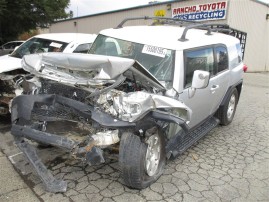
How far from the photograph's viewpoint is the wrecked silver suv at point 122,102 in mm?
3371

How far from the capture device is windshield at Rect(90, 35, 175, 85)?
4152 millimetres

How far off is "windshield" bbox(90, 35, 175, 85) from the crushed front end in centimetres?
40

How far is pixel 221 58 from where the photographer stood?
17.8 feet

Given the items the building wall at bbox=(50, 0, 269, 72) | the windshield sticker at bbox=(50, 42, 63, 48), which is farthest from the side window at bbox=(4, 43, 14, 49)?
the windshield sticker at bbox=(50, 42, 63, 48)

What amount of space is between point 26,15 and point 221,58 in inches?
544

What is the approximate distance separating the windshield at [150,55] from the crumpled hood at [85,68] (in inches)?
17.8

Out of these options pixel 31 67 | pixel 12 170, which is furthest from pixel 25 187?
pixel 31 67

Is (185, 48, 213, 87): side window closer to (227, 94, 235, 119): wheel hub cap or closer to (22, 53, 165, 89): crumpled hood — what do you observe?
(22, 53, 165, 89): crumpled hood

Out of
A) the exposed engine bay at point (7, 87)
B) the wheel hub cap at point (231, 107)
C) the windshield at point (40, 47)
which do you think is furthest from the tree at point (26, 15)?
the wheel hub cap at point (231, 107)

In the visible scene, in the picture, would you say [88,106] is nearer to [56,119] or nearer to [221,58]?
[56,119]

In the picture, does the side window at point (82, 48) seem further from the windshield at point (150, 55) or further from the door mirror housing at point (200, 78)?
the door mirror housing at point (200, 78)

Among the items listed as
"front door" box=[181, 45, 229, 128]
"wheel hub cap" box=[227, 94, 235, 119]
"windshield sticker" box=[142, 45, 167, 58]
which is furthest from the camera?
"wheel hub cap" box=[227, 94, 235, 119]

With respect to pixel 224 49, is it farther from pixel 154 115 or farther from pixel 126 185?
pixel 126 185

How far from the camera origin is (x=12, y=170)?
4.15 metres
